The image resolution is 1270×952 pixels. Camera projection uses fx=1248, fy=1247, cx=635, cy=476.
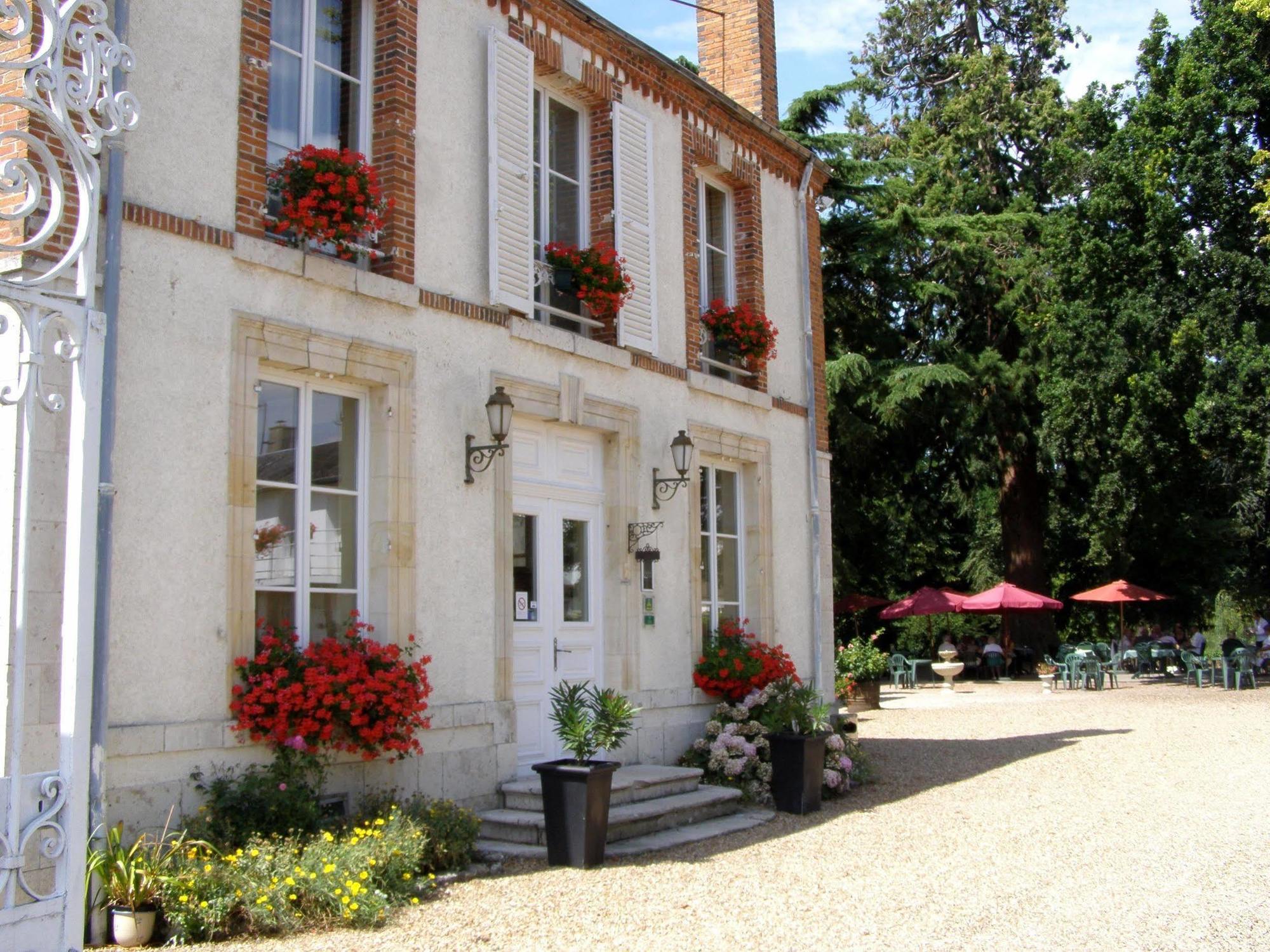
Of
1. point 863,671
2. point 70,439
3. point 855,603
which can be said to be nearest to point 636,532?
point 70,439

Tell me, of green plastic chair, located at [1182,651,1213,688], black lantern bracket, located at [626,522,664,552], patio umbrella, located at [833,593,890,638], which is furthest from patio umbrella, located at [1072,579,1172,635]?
black lantern bracket, located at [626,522,664,552]

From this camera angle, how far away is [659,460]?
10203 mm

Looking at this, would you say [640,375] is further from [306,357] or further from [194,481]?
[194,481]

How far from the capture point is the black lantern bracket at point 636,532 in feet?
31.8

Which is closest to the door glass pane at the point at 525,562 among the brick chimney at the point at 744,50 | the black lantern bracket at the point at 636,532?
the black lantern bracket at the point at 636,532

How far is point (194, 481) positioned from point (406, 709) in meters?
1.70

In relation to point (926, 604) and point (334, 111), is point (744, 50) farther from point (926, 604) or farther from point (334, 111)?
point (926, 604)

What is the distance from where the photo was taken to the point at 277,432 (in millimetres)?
7121

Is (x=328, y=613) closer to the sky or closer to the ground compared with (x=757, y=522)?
closer to the ground

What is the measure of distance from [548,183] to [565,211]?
0.29 metres

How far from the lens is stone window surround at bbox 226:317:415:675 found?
6660 mm

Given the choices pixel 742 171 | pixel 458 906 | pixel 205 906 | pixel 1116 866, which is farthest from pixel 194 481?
pixel 742 171

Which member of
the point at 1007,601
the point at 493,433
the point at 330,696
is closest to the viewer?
the point at 330,696

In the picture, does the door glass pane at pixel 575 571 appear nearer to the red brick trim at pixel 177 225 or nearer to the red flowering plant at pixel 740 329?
the red flowering plant at pixel 740 329
